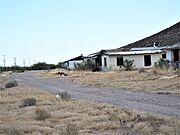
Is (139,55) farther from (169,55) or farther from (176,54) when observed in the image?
(176,54)

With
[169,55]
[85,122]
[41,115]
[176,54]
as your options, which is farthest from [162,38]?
[85,122]

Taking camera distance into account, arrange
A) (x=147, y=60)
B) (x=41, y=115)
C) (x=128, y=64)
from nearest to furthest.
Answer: (x=41, y=115)
(x=128, y=64)
(x=147, y=60)

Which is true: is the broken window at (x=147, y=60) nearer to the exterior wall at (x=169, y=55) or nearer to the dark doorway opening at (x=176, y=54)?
the exterior wall at (x=169, y=55)

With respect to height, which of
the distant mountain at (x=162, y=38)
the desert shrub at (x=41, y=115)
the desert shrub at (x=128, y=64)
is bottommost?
the desert shrub at (x=41, y=115)

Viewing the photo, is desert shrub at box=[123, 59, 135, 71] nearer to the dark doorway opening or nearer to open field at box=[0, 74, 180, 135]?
the dark doorway opening

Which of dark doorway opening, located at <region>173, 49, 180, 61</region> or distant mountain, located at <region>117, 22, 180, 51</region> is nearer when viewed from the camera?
dark doorway opening, located at <region>173, 49, 180, 61</region>

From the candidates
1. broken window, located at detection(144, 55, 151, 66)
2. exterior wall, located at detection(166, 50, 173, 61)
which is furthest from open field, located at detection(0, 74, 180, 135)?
broken window, located at detection(144, 55, 151, 66)

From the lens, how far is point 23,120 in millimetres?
13617

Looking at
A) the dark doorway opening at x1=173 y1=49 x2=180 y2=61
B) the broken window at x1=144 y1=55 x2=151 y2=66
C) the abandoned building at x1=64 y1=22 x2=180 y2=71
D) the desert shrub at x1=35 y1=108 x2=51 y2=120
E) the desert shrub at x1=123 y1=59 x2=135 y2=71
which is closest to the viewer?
the desert shrub at x1=35 y1=108 x2=51 y2=120

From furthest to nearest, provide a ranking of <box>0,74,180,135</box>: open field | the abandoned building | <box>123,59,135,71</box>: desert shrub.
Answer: the abandoned building
<box>123,59,135,71</box>: desert shrub
<box>0,74,180,135</box>: open field

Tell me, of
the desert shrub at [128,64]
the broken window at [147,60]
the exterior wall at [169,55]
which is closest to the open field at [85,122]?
the exterior wall at [169,55]

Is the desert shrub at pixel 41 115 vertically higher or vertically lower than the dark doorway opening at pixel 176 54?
lower

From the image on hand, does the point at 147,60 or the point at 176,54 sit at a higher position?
the point at 176,54

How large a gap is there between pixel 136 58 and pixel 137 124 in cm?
4493
